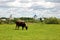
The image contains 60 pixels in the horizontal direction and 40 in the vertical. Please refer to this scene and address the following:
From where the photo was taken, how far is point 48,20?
88000mm


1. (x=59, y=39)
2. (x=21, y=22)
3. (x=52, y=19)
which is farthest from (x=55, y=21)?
(x=59, y=39)

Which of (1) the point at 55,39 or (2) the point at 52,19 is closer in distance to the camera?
(1) the point at 55,39

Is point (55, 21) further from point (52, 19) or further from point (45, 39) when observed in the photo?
point (45, 39)

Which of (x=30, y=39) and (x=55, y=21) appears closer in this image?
(x=30, y=39)

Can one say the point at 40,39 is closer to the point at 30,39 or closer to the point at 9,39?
the point at 30,39

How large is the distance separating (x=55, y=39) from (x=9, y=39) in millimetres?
4982

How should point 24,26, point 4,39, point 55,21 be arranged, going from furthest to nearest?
point 55,21, point 24,26, point 4,39

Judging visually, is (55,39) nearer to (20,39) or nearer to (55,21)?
(20,39)

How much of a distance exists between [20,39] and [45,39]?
270 cm

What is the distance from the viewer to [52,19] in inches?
3457

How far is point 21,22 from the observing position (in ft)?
135

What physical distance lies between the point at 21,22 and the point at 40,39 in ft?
61.9

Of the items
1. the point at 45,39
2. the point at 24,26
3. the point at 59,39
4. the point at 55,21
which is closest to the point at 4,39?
the point at 45,39

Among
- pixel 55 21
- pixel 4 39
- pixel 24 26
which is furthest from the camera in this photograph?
pixel 55 21
